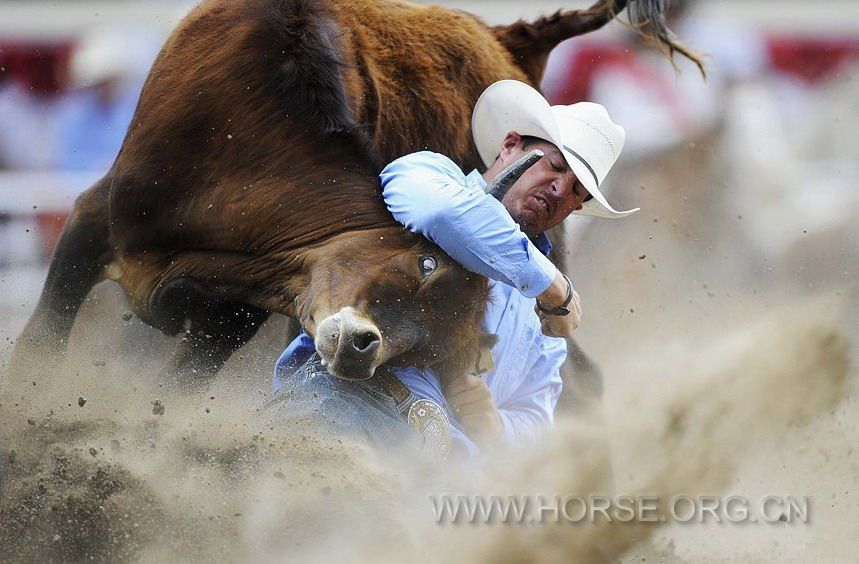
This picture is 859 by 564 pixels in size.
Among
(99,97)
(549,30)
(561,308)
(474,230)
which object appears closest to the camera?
(474,230)

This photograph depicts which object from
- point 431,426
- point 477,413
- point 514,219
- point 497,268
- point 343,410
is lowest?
point 477,413

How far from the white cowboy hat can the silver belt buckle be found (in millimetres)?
688

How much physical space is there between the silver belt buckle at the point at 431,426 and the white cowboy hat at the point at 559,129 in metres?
0.69

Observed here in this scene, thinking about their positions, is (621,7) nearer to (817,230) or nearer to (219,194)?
(219,194)

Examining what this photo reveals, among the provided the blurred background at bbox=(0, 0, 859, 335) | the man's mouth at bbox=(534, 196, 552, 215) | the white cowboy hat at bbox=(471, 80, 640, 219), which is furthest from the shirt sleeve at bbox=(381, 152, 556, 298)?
the blurred background at bbox=(0, 0, 859, 335)

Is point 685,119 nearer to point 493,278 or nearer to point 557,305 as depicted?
point 557,305

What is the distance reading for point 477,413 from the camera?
3191 mm

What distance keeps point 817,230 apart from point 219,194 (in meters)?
3.76

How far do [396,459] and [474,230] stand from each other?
1.88 ft

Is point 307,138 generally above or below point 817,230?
above

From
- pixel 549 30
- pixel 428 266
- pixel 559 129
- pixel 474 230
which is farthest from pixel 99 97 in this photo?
pixel 474 230

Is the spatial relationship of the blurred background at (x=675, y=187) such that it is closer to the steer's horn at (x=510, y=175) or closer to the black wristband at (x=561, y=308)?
the black wristband at (x=561, y=308)

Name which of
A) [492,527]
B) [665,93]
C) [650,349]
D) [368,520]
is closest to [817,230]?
[665,93]

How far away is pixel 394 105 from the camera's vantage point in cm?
355
